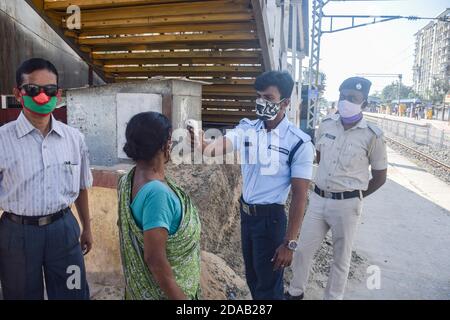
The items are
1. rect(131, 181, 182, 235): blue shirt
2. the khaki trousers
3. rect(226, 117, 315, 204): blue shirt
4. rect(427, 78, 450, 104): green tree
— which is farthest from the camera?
rect(427, 78, 450, 104): green tree

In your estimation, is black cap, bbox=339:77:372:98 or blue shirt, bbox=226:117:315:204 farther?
black cap, bbox=339:77:372:98

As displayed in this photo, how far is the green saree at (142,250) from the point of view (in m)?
1.70

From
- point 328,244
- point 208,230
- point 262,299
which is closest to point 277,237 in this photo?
point 262,299

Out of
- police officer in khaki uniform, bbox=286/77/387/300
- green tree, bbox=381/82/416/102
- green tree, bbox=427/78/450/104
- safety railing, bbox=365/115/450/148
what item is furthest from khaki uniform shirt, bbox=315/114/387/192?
green tree, bbox=381/82/416/102

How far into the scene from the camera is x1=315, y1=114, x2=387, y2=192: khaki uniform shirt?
3127mm

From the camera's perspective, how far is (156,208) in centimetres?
161

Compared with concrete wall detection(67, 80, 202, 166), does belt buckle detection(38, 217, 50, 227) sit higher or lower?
lower

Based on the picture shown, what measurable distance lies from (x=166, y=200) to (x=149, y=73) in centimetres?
603

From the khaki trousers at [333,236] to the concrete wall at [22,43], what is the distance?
4819 millimetres

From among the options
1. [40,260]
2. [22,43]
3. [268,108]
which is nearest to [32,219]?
[40,260]

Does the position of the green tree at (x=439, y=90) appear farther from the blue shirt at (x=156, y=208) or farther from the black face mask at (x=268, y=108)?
the blue shirt at (x=156, y=208)

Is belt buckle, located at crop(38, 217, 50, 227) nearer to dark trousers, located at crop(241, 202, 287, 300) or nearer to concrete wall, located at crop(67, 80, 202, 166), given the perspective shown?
dark trousers, located at crop(241, 202, 287, 300)

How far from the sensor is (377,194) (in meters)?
9.34

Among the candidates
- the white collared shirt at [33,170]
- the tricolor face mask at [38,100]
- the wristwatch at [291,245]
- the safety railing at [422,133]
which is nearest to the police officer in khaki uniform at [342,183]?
the wristwatch at [291,245]
